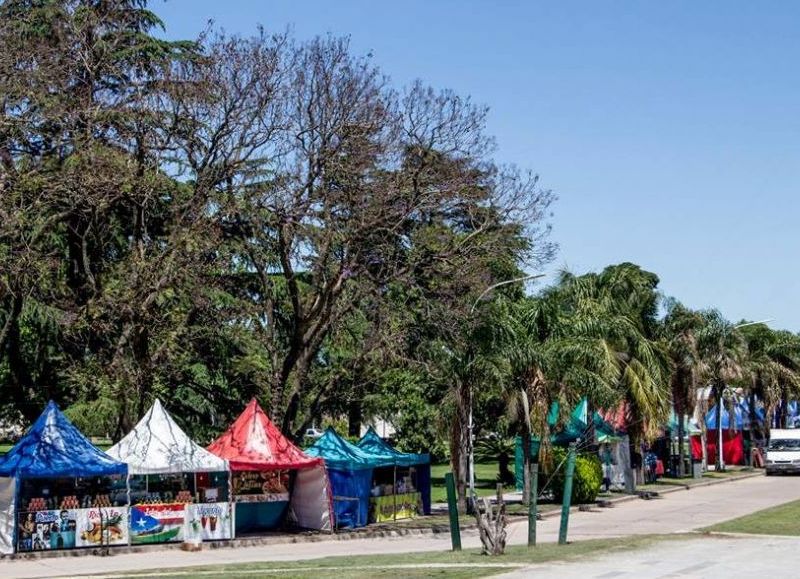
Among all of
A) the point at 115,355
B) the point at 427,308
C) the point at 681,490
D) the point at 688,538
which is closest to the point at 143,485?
the point at 115,355

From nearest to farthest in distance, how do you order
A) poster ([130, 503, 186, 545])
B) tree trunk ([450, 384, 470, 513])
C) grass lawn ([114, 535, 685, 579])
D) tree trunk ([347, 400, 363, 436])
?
1. grass lawn ([114, 535, 685, 579])
2. poster ([130, 503, 186, 545])
3. tree trunk ([450, 384, 470, 513])
4. tree trunk ([347, 400, 363, 436])

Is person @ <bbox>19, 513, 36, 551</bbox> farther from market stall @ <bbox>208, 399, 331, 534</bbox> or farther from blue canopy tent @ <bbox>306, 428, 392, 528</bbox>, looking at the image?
blue canopy tent @ <bbox>306, 428, 392, 528</bbox>

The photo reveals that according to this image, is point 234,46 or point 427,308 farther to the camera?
point 427,308

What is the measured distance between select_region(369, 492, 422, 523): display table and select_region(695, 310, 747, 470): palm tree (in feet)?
92.0

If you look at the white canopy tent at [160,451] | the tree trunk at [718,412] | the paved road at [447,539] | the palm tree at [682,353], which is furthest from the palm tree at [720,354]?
the white canopy tent at [160,451]

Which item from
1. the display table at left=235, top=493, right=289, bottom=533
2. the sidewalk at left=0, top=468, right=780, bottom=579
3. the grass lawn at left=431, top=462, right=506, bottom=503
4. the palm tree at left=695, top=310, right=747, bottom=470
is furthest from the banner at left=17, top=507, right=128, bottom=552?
the palm tree at left=695, top=310, right=747, bottom=470

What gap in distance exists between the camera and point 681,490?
50.0m

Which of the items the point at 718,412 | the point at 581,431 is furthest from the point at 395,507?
the point at 718,412

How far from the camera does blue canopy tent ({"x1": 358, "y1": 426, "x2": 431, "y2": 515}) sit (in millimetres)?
34188

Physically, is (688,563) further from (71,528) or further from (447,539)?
(71,528)

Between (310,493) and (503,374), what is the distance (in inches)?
256

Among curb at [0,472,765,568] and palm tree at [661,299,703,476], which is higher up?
palm tree at [661,299,703,476]

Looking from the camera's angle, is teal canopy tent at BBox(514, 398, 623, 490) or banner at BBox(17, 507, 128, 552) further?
teal canopy tent at BBox(514, 398, 623, 490)

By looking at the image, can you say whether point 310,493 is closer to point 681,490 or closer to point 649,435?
point 649,435
